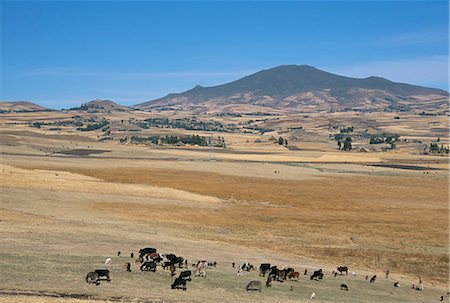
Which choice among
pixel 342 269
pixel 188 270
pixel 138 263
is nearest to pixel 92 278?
pixel 138 263

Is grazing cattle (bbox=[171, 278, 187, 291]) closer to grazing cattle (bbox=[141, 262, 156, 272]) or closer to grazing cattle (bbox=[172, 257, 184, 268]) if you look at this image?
grazing cattle (bbox=[141, 262, 156, 272])

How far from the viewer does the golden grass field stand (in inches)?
1146

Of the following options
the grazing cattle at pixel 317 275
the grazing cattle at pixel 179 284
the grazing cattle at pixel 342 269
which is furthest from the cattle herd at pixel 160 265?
the grazing cattle at pixel 342 269

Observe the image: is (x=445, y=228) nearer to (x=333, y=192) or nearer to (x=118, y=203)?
(x=333, y=192)

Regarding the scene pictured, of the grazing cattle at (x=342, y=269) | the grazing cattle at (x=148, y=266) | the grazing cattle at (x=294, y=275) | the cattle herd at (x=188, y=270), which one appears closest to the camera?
the cattle herd at (x=188, y=270)

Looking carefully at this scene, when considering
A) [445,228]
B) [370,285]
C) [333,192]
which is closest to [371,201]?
[333,192]

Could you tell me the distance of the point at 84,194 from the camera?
229ft

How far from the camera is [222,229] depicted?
5319 centimetres

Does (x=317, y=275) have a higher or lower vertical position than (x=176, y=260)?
lower

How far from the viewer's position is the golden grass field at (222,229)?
29109 mm

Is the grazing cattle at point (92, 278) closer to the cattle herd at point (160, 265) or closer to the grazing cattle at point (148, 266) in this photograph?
the cattle herd at point (160, 265)

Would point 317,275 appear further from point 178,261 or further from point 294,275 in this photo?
point 178,261

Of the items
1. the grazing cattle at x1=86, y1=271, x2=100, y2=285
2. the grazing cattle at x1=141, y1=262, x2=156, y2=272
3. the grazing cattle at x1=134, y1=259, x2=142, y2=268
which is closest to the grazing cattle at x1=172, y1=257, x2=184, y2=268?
the grazing cattle at x1=141, y1=262, x2=156, y2=272

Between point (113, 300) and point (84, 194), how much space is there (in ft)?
154
